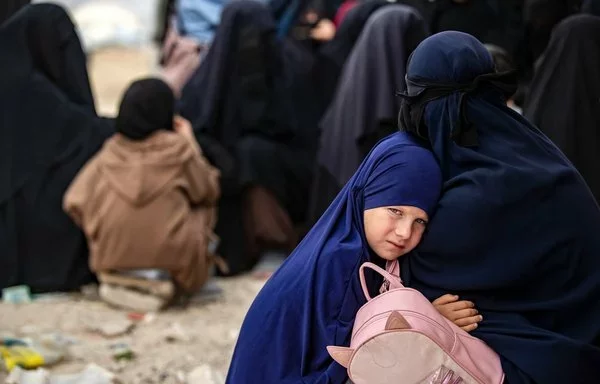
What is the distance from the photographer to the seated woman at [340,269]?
8.73 ft

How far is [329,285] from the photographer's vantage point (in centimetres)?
271

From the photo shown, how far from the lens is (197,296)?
5355 millimetres

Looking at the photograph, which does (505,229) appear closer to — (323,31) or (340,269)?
(340,269)

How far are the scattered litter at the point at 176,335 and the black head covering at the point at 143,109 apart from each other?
998mm

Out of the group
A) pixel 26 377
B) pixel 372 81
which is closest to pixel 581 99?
pixel 372 81

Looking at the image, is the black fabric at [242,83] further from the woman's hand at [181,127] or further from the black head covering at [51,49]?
the black head covering at [51,49]

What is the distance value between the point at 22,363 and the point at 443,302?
2164mm

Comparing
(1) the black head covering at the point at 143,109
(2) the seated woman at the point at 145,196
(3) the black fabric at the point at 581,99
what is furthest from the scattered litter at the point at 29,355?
(3) the black fabric at the point at 581,99

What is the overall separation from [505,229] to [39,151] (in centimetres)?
→ 335

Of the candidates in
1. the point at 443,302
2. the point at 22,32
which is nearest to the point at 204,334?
the point at 22,32

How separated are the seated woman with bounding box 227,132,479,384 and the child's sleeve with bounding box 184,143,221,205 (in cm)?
235

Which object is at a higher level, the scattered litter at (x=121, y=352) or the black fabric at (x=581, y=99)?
the black fabric at (x=581, y=99)

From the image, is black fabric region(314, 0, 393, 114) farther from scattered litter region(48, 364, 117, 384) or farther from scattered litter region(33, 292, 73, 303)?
scattered litter region(48, 364, 117, 384)

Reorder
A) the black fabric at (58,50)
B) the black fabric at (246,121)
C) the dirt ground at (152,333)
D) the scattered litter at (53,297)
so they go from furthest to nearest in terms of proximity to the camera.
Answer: the black fabric at (246,121), the black fabric at (58,50), the scattered litter at (53,297), the dirt ground at (152,333)
